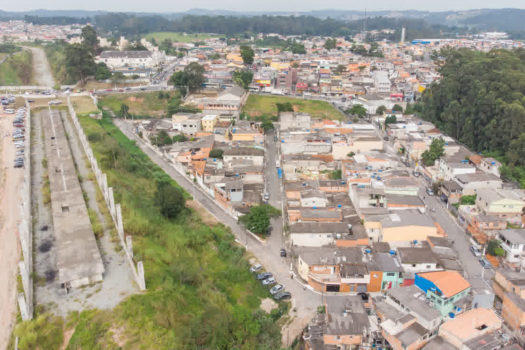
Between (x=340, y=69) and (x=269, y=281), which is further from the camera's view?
(x=340, y=69)

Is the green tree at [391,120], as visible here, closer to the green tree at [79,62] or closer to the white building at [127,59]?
the green tree at [79,62]

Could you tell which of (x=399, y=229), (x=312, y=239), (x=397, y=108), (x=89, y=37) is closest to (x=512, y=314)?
(x=399, y=229)

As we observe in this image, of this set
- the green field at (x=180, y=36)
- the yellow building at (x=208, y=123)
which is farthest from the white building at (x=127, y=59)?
the green field at (x=180, y=36)

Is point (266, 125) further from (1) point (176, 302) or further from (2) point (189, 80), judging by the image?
(1) point (176, 302)

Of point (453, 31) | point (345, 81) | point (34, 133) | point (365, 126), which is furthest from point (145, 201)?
point (453, 31)

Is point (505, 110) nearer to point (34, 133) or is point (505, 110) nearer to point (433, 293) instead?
point (433, 293)
